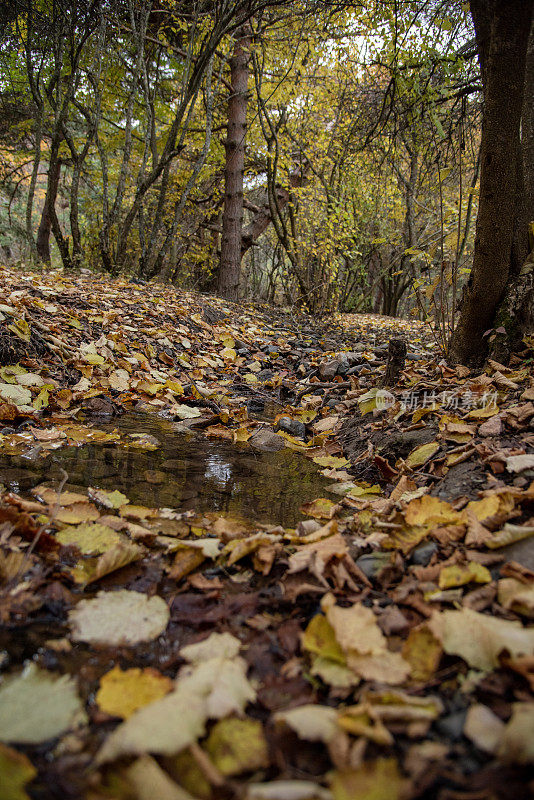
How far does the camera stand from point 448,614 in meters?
0.77

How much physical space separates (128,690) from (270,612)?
1.06 ft

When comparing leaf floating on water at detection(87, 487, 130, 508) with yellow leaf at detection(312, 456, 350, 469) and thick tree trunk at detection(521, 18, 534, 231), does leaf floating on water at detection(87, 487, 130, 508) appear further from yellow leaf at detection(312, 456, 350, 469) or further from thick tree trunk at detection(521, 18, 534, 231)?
thick tree trunk at detection(521, 18, 534, 231)

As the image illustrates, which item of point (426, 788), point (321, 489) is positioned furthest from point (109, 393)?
point (426, 788)

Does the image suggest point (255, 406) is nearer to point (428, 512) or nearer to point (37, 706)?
point (428, 512)

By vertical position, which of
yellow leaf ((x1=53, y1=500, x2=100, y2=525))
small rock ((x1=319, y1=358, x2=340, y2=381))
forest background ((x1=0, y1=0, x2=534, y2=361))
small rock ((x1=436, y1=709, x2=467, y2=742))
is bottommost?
yellow leaf ((x1=53, y1=500, x2=100, y2=525))

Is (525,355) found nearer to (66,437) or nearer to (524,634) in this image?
(524,634)

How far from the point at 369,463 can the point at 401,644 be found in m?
1.24

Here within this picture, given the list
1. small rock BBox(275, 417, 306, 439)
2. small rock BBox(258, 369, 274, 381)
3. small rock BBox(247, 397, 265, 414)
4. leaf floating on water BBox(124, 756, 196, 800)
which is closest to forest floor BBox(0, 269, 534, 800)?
leaf floating on water BBox(124, 756, 196, 800)

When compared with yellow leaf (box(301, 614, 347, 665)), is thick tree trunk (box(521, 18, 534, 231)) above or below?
above

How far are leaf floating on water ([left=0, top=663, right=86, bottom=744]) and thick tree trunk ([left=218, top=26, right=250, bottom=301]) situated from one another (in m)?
7.42

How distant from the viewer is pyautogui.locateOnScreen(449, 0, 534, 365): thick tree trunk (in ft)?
6.78

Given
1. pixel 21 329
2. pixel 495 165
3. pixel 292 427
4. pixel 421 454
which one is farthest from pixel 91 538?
pixel 495 165

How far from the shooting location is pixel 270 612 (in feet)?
2.99

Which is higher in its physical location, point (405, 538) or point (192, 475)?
point (405, 538)
